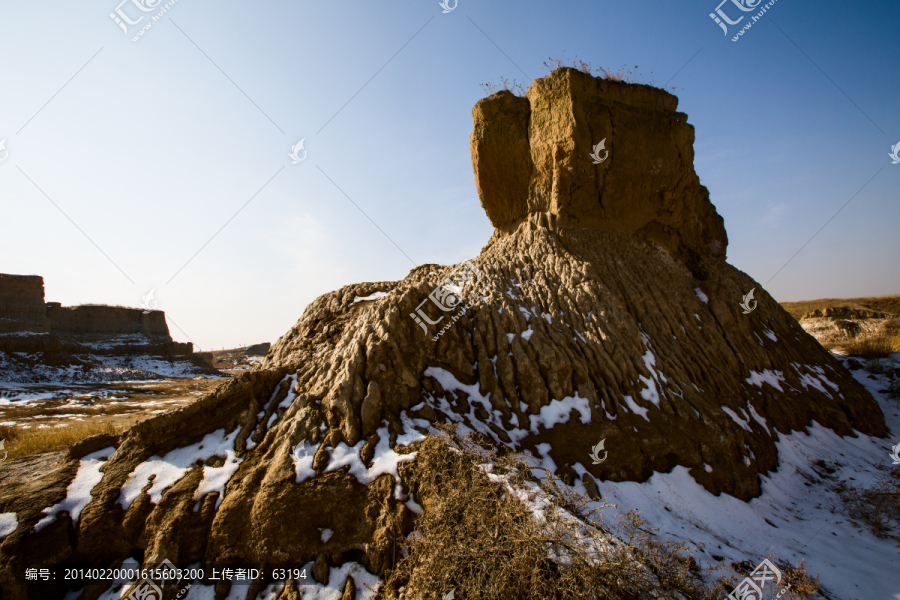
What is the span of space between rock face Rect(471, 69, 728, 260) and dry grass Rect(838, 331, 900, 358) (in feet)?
33.2

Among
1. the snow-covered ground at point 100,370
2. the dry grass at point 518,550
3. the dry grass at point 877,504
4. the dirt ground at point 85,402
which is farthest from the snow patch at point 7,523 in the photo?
the snow-covered ground at point 100,370

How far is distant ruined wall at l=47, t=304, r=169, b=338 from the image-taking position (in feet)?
128

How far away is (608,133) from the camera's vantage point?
11.8 meters

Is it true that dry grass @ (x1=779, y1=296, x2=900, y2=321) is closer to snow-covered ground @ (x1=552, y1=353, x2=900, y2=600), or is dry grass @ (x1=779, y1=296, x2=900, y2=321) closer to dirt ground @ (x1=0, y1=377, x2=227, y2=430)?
snow-covered ground @ (x1=552, y1=353, x2=900, y2=600)

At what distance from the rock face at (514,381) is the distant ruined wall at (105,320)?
142 feet

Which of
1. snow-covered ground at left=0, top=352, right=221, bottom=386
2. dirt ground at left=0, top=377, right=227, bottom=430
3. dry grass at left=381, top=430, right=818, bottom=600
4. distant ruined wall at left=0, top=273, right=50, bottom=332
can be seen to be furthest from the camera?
distant ruined wall at left=0, top=273, right=50, bottom=332

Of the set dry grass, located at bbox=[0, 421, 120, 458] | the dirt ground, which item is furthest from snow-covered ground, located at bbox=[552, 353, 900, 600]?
the dirt ground

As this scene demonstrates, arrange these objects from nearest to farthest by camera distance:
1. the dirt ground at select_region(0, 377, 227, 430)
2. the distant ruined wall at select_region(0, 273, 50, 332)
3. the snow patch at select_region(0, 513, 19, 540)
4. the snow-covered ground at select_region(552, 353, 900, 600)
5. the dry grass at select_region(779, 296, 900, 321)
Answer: the snow patch at select_region(0, 513, 19, 540), the snow-covered ground at select_region(552, 353, 900, 600), the dirt ground at select_region(0, 377, 227, 430), the distant ruined wall at select_region(0, 273, 50, 332), the dry grass at select_region(779, 296, 900, 321)

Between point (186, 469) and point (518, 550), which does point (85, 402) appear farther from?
point (518, 550)

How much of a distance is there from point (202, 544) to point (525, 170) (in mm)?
12462

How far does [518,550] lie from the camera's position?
14.4ft

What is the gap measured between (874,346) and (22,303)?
56472 mm

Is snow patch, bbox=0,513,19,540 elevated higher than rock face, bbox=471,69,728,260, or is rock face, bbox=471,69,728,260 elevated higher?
rock face, bbox=471,69,728,260

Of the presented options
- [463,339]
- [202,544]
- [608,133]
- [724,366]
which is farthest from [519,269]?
[202,544]
